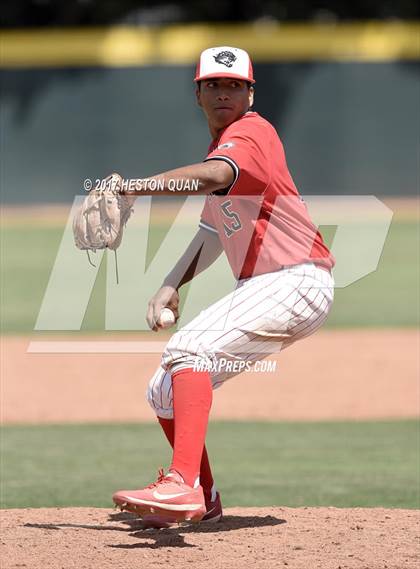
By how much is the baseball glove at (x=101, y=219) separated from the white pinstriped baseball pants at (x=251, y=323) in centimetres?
49

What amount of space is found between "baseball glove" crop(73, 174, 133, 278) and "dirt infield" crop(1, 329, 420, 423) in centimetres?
454

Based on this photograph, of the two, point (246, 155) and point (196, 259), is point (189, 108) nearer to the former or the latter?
point (196, 259)

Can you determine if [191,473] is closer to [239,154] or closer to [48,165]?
[239,154]

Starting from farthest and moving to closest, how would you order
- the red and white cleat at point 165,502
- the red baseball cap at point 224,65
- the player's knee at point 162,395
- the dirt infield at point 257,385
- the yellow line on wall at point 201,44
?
the yellow line on wall at point 201,44 < the dirt infield at point 257,385 < the player's knee at point 162,395 < the red baseball cap at point 224,65 < the red and white cleat at point 165,502

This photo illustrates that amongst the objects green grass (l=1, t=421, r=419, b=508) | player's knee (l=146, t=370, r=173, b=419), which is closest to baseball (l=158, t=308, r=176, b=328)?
player's knee (l=146, t=370, r=173, b=419)

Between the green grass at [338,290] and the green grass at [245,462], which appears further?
the green grass at [338,290]

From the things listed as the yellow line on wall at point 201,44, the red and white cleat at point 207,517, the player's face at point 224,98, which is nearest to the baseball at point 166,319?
the player's face at point 224,98

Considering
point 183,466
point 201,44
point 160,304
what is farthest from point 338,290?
point 183,466

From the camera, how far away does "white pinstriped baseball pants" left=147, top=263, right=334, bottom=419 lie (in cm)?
430

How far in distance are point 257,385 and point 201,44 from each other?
16.4 metres

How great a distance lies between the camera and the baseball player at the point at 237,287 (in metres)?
4.18

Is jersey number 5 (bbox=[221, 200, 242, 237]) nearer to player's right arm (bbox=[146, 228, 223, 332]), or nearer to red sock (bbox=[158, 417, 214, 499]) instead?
player's right arm (bbox=[146, 228, 223, 332])

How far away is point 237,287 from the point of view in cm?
452

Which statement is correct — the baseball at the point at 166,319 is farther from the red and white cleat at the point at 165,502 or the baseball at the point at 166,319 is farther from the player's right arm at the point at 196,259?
the red and white cleat at the point at 165,502
